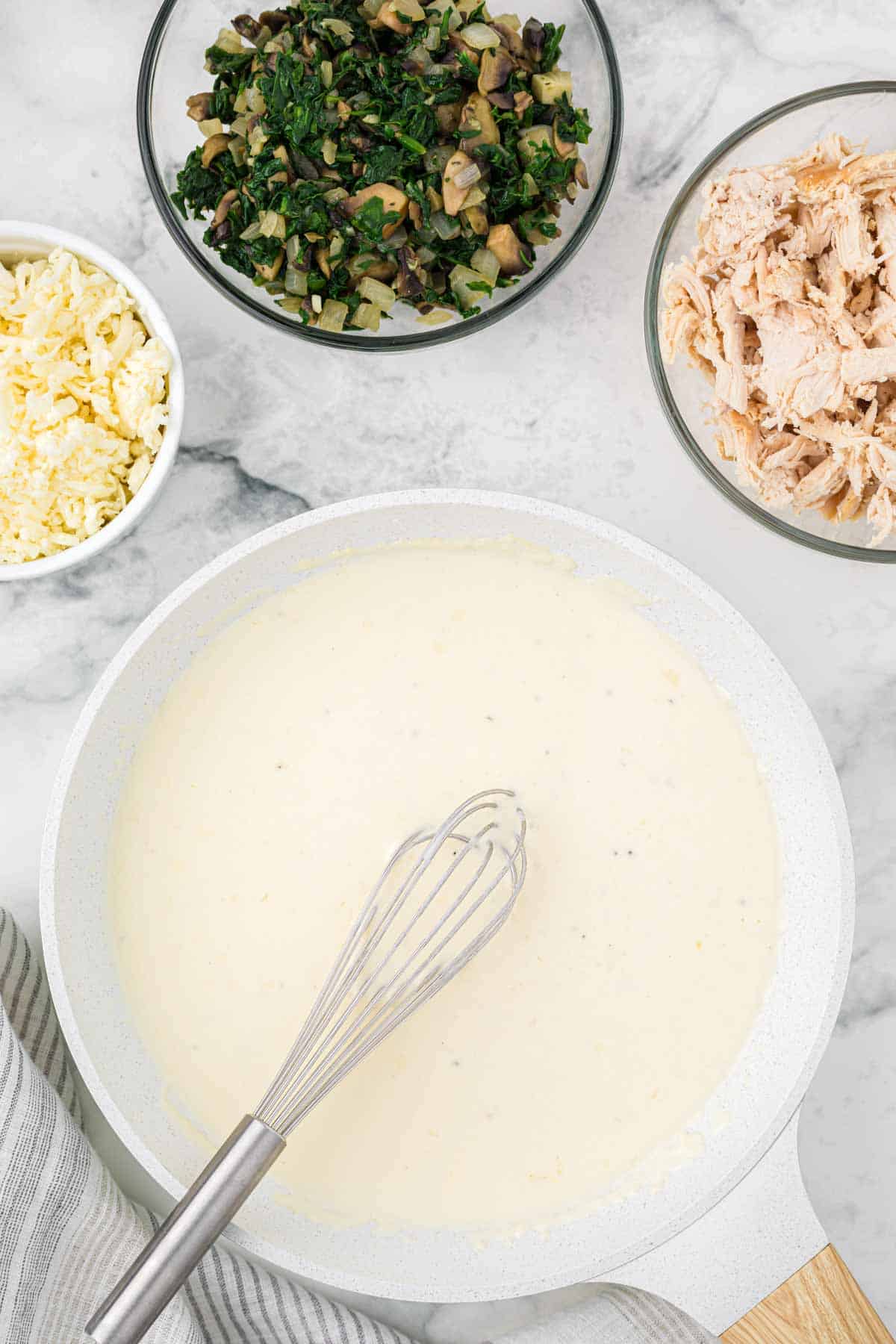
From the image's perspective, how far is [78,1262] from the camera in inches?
41.3

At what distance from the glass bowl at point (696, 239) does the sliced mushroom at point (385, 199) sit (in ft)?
0.83

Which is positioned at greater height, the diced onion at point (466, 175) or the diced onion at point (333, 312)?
the diced onion at point (466, 175)

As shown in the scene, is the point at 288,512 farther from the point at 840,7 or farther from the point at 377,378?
the point at 840,7

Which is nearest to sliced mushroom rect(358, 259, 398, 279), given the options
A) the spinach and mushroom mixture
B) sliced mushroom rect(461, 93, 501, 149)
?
the spinach and mushroom mixture

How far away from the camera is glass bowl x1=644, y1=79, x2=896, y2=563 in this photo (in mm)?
1052

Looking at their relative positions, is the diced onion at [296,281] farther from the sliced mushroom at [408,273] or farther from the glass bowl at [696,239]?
the glass bowl at [696,239]

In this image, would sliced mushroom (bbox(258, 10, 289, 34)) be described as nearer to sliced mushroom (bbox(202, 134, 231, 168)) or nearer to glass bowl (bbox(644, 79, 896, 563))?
sliced mushroom (bbox(202, 134, 231, 168))

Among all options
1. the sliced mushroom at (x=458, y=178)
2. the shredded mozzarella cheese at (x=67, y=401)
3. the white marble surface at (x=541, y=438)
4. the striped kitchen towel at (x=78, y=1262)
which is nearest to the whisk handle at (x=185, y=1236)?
the striped kitchen towel at (x=78, y=1262)

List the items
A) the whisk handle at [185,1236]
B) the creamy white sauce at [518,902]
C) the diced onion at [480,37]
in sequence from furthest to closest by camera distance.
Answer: the creamy white sauce at [518,902]
the diced onion at [480,37]
the whisk handle at [185,1236]

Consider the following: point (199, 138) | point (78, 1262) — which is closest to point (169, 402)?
point (199, 138)

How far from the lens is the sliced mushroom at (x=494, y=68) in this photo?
3.23ft

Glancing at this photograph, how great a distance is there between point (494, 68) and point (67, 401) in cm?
50

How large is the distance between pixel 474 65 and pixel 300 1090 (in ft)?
3.20

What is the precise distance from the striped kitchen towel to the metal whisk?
18 centimetres
